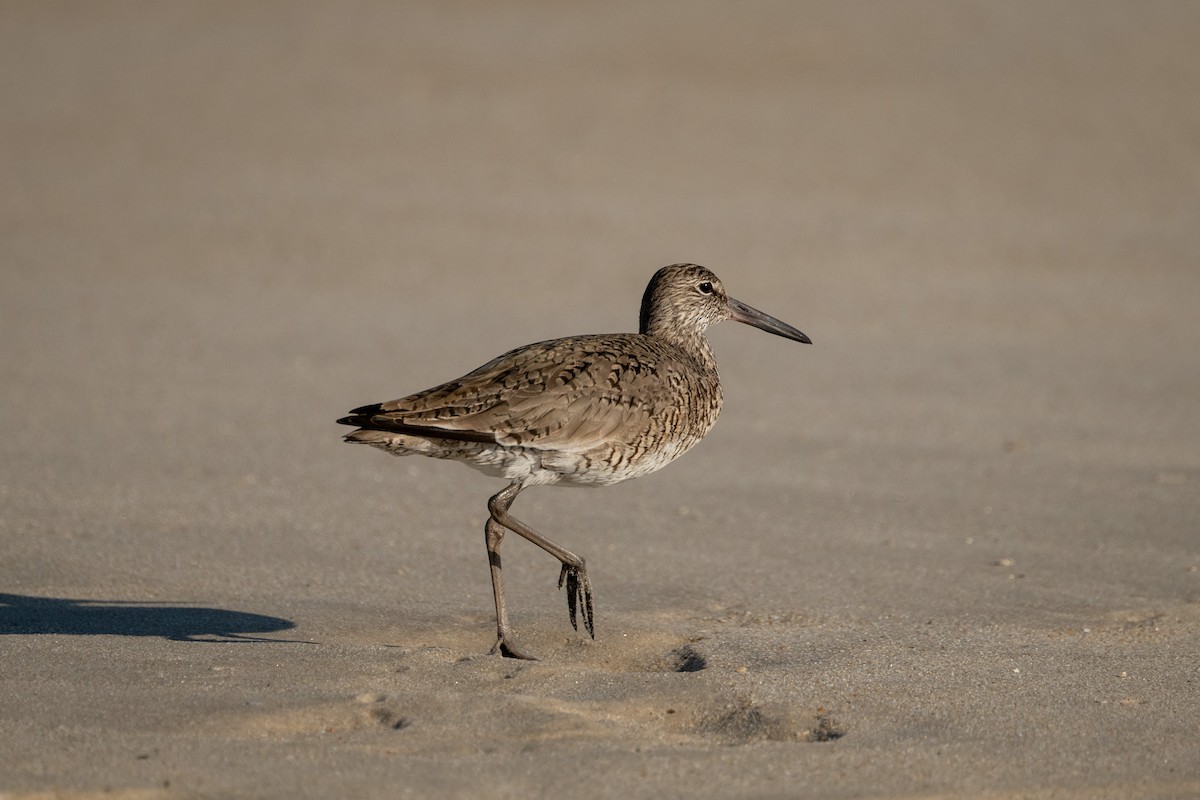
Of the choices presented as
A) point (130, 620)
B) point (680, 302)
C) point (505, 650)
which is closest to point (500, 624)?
point (505, 650)

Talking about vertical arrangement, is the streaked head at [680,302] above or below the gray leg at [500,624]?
above

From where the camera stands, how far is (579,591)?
5.83 metres

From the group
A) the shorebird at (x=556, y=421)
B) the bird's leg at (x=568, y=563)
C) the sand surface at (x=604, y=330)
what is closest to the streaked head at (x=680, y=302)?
the shorebird at (x=556, y=421)

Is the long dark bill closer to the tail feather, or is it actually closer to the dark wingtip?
the tail feather

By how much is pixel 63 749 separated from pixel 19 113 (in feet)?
52.5

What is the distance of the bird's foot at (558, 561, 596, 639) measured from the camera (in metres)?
5.62

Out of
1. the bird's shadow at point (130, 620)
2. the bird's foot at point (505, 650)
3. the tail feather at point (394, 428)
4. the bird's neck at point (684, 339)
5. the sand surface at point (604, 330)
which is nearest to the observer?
the sand surface at point (604, 330)

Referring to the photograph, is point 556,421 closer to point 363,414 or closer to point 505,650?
point 363,414

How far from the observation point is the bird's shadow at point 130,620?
5.62 metres

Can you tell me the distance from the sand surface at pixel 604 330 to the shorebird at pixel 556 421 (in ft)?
1.75

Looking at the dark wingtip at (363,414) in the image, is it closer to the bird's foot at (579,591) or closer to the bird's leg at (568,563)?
the bird's leg at (568,563)

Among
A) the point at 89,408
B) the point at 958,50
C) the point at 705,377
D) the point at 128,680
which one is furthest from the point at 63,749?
the point at 958,50

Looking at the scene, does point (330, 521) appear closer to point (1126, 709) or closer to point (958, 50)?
point (1126, 709)

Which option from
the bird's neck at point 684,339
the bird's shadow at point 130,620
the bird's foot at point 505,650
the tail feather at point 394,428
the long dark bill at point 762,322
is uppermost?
the long dark bill at point 762,322
